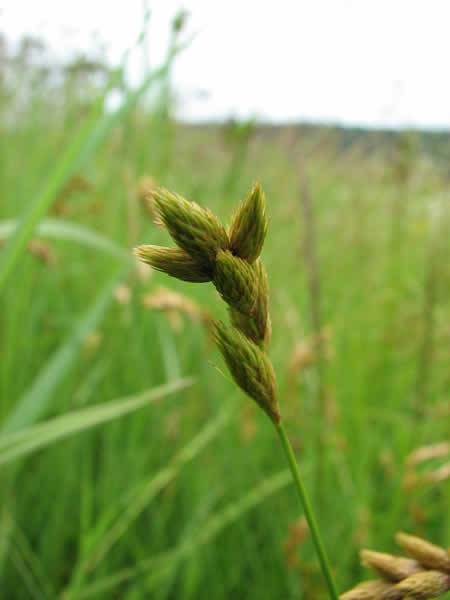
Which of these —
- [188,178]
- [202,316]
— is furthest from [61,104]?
[202,316]

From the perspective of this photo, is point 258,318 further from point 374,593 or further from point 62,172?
point 62,172

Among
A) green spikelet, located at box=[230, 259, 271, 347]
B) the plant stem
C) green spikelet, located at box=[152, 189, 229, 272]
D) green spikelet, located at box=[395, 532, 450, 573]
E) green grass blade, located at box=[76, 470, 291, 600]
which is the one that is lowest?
green grass blade, located at box=[76, 470, 291, 600]

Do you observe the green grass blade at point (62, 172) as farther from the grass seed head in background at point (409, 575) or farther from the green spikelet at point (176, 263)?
the grass seed head in background at point (409, 575)

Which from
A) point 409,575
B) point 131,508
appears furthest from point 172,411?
point 409,575

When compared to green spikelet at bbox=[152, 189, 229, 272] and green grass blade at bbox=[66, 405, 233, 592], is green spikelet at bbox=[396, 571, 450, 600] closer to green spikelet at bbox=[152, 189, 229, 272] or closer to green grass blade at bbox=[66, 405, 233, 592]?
green spikelet at bbox=[152, 189, 229, 272]

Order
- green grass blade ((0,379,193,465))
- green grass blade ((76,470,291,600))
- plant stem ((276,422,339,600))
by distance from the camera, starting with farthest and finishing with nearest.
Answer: green grass blade ((76,470,291,600))
green grass blade ((0,379,193,465))
plant stem ((276,422,339,600))

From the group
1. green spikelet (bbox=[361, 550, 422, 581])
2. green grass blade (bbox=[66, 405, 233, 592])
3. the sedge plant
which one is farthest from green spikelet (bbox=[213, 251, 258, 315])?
green grass blade (bbox=[66, 405, 233, 592])
